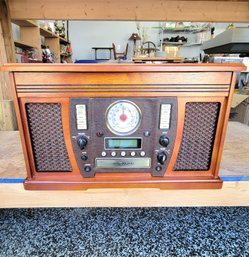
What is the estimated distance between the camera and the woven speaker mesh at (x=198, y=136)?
0.47 meters

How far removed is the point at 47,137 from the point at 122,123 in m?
0.18

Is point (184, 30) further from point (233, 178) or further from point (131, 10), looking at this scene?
point (233, 178)

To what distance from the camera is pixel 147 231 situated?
0.72 meters

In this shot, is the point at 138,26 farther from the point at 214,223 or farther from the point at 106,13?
the point at 214,223

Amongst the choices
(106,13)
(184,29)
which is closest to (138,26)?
(184,29)

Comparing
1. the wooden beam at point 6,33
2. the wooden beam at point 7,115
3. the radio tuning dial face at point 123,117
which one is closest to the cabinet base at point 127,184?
the radio tuning dial face at point 123,117

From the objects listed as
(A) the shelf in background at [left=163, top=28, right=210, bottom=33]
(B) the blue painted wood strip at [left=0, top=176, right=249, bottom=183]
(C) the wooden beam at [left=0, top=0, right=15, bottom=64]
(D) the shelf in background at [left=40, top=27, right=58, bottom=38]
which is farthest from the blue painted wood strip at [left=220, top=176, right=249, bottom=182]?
(A) the shelf in background at [left=163, top=28, right=210, bottom=33]

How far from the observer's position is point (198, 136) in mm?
489

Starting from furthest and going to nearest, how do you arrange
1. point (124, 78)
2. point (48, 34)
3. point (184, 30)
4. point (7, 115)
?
point (184, 30) → point (48, 34) → point (7, 115) → point (124, 78)

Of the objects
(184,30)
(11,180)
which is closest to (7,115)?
(11,180)

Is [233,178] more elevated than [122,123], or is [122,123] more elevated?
[122,123]

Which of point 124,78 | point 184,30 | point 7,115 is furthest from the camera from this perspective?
point 184,30

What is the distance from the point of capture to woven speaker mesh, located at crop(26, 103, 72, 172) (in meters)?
0.46

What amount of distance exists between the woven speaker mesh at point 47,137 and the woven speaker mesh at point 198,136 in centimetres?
29
